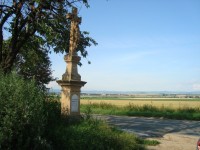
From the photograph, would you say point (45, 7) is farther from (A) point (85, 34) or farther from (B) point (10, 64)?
(A) point (85, 34)

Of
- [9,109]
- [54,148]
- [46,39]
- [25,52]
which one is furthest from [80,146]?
[25,52]

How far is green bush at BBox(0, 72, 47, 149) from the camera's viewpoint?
863cm

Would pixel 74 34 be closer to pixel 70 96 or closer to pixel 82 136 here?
pixel 70 96

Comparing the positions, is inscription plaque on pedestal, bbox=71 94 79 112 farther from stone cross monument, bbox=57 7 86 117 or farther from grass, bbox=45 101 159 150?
grass, bbox=45 101 159 150

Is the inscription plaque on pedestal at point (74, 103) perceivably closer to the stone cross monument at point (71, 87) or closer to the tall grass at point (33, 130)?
the stone cross monument at point (71, 87)

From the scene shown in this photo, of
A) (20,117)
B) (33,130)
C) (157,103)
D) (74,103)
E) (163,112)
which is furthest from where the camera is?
(157,103)

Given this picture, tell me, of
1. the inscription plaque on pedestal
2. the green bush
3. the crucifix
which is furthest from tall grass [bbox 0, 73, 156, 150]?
the crucifix

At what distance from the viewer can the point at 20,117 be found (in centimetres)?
888

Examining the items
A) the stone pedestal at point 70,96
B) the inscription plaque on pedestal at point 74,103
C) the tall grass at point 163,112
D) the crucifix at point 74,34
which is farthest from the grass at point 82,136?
the tall grass at point 163,112

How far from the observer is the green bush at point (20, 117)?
863 centimetres

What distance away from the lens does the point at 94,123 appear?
1187 centimetres

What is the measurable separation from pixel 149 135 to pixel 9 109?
8.71m

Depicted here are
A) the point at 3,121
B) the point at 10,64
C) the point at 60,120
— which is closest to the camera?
the point at 3,121

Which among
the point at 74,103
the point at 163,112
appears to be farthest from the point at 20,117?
the point at 163,112
